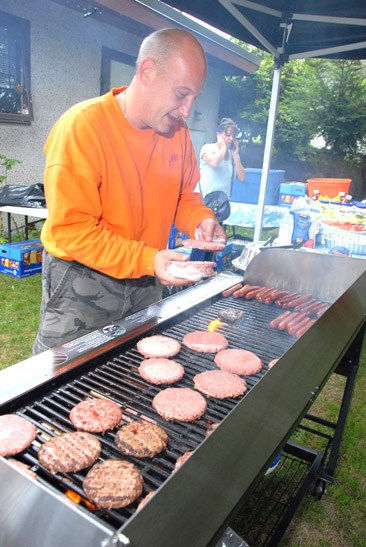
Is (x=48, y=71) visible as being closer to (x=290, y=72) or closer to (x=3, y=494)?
(x=3, y=494)

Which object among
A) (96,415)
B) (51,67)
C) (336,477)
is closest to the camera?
(96,415)

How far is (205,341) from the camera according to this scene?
2.29 meters

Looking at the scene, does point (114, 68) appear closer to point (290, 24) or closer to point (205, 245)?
point (290, 24)

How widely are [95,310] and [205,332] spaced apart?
0.72m

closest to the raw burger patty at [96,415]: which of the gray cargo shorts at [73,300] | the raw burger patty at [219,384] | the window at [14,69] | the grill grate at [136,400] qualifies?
the grill grate at [136,400]

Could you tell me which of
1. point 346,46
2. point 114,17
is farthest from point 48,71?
point 346,46

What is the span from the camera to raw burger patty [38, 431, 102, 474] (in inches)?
53.9

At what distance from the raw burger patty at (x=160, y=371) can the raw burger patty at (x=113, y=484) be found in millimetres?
517

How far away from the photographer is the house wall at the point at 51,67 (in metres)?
7.57

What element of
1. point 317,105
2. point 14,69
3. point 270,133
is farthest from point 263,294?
point 317,105

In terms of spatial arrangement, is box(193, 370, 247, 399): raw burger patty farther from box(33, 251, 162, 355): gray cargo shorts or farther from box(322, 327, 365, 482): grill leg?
box(322, 327, 365, 482): grill leg

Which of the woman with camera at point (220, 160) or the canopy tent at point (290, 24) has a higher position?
the canopy tent at point (290, 24)

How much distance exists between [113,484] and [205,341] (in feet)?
3.55

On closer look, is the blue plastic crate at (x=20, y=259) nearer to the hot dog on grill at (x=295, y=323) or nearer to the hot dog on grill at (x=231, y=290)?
the hot dog on grill at (x=231, y=290)
